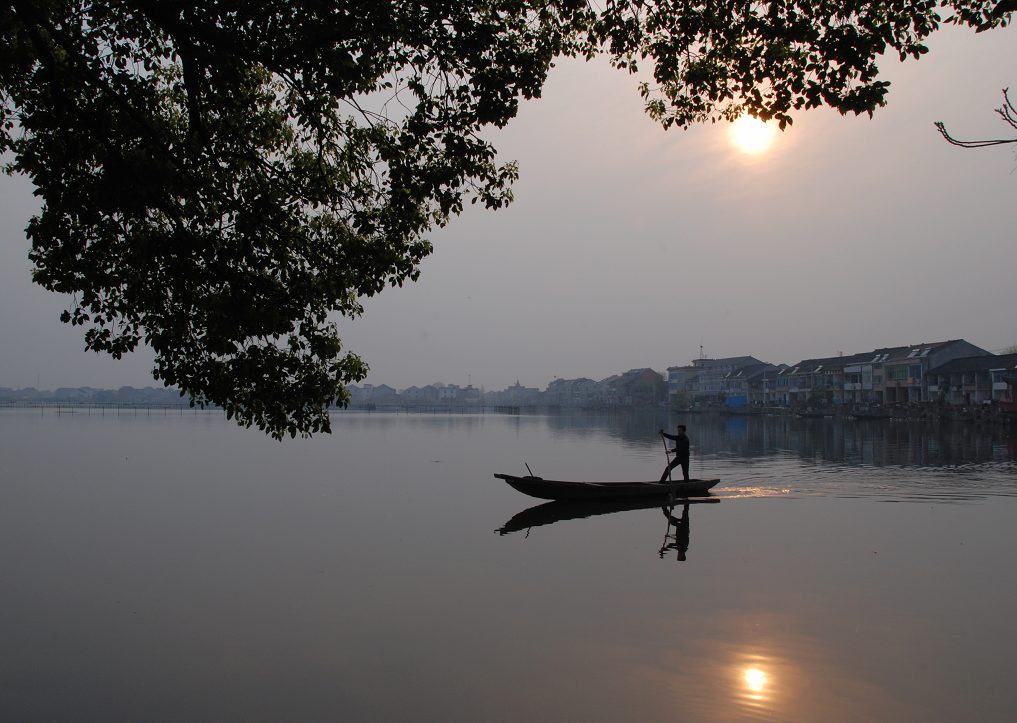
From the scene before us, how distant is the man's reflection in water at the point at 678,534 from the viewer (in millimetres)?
16369

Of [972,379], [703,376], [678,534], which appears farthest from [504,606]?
[703,376]

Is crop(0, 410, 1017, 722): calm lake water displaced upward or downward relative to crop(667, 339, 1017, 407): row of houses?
downward

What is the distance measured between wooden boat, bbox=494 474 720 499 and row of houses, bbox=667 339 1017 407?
58.4m

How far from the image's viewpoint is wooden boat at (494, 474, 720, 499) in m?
20.8

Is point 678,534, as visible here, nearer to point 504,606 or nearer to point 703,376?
point 504,606

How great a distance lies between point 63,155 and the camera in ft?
27.8

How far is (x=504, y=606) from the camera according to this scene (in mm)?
12320

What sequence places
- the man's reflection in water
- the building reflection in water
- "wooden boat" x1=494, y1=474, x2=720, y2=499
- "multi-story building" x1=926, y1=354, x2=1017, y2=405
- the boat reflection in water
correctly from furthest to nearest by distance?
"multi-story building" x1=926, y1=354, x2=1017, y2=405
the building reflection in water
"wooden boat" x1=494, y1=474, x2=720, y2=499
the boat reflection in water
the man's reflection in water

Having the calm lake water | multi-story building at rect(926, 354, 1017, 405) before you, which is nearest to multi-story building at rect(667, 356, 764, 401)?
multi-story building at rect(926, 354, 1017, 405)

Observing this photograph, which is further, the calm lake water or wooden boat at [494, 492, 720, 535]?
wooden boat at [494, 492, 720, 535]

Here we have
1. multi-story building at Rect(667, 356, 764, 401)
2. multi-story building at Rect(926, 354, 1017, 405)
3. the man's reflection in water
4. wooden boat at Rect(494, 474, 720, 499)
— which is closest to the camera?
the man's reflection in water

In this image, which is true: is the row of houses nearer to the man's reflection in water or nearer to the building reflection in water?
the building reflection in water

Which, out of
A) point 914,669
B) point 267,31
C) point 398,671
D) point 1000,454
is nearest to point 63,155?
point 267,31

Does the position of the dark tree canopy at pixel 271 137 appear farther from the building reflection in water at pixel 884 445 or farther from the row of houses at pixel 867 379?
the row of houses at pixel 867 379
